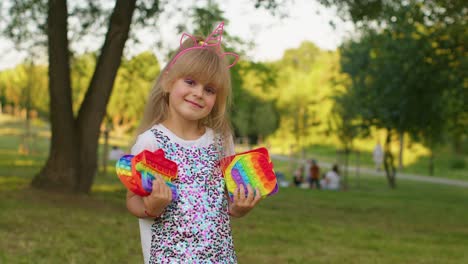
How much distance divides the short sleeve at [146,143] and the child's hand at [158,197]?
27 cm

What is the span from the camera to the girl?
99.0 inches

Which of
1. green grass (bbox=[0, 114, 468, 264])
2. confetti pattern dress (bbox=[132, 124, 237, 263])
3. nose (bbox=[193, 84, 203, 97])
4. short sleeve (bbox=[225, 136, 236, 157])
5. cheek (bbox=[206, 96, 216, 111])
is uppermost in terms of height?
nose (bbox=[193, 84, 203, 97])

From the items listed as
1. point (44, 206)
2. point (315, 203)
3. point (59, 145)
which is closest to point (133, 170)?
point (44, 206)

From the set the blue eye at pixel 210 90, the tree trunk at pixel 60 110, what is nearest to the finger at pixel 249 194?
the blue eye at pixel 210 90

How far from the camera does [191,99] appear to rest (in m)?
2.69

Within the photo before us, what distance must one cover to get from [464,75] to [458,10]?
6.69ft

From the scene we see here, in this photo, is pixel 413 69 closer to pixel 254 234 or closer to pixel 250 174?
pixel 254 234

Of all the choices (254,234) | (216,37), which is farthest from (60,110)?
(216,37)

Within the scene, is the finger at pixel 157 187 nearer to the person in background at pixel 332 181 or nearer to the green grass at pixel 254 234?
the green grass at pixel 254 234

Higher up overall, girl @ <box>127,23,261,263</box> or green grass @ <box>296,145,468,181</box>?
girl @ <box>127,23,261,263</box>

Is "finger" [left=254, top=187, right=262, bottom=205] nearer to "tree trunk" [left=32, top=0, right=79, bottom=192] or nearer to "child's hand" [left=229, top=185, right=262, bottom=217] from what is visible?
"child's hand" [left=229, top=185, right=262, bottom=217]

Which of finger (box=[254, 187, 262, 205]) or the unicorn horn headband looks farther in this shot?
the unicorn horn headband

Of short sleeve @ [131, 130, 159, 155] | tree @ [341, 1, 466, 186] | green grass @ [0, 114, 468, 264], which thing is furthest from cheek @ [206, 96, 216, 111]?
tree @ [341, 1, 466, 186]

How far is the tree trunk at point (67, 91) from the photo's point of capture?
1122cm
